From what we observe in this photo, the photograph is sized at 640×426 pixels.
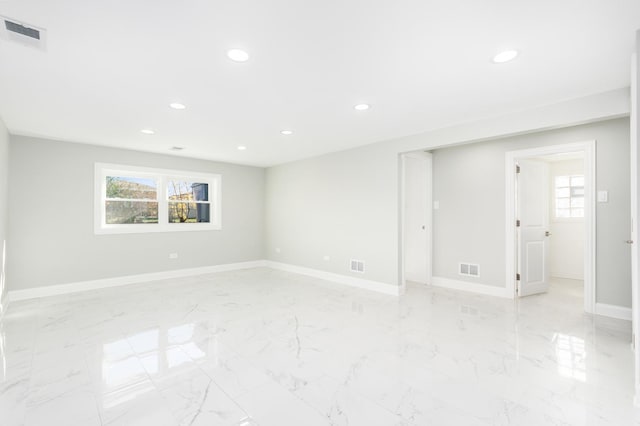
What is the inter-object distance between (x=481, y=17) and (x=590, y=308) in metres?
3.83

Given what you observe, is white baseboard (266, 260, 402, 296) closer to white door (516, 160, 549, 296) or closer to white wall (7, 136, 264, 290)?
white wall (7, 136, 264, 290)

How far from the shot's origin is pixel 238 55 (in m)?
2.32

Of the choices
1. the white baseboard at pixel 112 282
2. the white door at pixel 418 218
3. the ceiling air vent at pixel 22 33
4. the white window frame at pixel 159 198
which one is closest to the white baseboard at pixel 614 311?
the white door at pixel 418 218

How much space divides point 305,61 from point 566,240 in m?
6.45

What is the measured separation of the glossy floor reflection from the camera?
192cm

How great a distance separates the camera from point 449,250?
5.23 meters

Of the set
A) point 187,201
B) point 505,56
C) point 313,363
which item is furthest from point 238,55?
point 187,201

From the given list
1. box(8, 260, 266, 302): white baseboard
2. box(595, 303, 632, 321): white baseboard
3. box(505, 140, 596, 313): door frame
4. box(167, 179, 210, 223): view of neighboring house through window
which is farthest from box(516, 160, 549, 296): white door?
box(167, 179, 210, 223): view of neighboring house through window

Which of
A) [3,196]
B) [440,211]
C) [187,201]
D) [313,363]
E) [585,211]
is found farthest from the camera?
[187,201]

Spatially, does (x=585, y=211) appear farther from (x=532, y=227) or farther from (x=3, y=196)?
(x=3, y=196)

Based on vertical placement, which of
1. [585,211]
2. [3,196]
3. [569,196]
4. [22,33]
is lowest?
[585,211]

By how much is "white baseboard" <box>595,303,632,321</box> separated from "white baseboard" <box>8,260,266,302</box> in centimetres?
607

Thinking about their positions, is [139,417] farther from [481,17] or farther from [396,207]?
[396,207]

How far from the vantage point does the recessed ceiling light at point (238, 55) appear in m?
2.26
